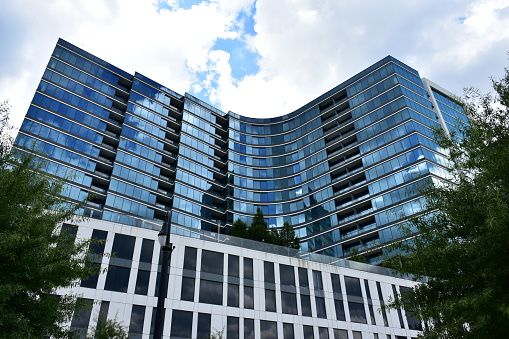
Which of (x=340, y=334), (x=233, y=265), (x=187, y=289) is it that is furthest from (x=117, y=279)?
(x=340, y=334)

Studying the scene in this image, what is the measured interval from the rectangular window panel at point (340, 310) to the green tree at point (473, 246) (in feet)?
85.9

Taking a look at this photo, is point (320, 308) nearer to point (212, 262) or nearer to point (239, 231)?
point (212, 262)

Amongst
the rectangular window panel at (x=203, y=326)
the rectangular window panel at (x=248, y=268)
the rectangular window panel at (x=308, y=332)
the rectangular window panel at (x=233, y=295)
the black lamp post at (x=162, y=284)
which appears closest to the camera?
the black lamp post at (x=162, y=284)

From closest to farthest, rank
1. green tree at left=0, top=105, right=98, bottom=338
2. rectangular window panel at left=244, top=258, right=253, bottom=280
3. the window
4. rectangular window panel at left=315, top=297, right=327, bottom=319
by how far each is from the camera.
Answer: green tree at left=0, top=105, right=98, bottom=338 → the window → rectangular window panel at left=244, top=258, right=253, bottom=280 → rectangular window panel at left=315, top=297, right=327, bottom=319

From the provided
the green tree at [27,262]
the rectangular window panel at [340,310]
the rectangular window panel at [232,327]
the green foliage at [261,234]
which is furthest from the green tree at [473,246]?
the green foliage at [261,234]

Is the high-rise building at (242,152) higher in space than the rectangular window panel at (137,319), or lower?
higher

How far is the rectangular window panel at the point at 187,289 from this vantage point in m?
32.8

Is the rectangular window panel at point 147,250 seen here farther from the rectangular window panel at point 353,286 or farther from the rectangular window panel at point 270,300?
the rectangular window panel at point 353,286

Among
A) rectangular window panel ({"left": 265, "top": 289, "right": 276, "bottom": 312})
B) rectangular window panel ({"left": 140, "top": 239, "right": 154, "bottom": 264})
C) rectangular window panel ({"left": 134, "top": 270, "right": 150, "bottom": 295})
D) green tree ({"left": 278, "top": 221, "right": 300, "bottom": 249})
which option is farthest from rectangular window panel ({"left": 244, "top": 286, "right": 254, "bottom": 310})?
green tree ({"left": 278, "top": 221, "right": 300, "bottom": 249})

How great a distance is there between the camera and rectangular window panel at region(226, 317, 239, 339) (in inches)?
1293

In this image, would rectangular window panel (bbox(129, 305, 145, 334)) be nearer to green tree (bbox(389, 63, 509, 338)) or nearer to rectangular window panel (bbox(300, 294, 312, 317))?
rectangular window panel (bbox(300, 294, 312, 317))

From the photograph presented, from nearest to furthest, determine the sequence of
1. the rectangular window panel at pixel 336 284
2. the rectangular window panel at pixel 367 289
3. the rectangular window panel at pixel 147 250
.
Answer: the rectangular window panel at pixel 147 250 → the rectangular window panel at pixel 336 284 → the rectangular window panel at pixel 367 289

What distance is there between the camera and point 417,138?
64625 mm

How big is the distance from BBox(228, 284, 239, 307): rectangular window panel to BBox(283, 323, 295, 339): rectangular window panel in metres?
5.29
